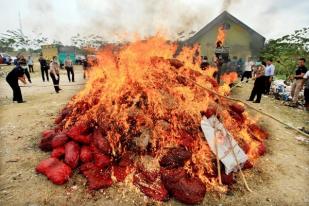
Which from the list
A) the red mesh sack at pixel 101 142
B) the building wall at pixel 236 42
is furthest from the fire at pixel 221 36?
the red mesh sack at pixel 101 142

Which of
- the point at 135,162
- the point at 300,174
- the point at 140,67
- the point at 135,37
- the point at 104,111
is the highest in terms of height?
the point at 135,37

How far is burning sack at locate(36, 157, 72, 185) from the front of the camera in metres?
5.09

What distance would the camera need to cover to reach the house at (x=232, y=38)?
25375mm

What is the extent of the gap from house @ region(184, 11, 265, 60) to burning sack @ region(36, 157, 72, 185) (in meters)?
21.6

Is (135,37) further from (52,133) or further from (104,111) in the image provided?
(52,133)

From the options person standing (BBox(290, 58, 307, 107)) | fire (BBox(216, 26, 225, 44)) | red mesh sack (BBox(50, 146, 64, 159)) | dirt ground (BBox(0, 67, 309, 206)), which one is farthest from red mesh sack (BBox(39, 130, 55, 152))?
person standing (BBox(290, 58, 307, 107))

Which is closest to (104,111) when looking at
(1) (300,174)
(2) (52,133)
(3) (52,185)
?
(2) (52,133)

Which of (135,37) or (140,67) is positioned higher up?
(135,37)

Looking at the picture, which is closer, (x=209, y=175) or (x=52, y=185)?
(x=52, y=185)

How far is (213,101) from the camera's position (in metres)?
7.11

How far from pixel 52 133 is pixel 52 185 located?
1773 mm

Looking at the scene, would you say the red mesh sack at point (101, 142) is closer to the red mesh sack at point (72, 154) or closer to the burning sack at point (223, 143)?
the red mesh sack at point (72, 154)

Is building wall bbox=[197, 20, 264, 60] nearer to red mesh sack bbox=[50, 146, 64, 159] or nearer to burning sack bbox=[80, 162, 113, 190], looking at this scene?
red mesh sack bbox=[50, 146, 64, 159]

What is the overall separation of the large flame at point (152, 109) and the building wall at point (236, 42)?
18.4 m
